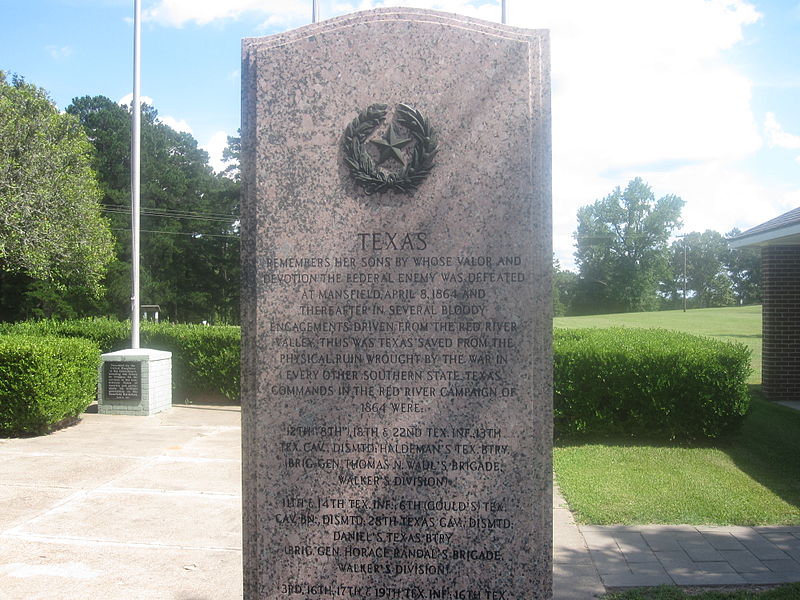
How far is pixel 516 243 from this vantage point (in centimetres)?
292

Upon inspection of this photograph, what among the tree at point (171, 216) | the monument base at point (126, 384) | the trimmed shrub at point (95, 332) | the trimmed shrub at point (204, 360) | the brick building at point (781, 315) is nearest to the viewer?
the monument base at point (126, 384)

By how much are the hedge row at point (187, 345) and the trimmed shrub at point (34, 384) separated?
3.32 metres

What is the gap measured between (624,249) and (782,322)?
5484 cm

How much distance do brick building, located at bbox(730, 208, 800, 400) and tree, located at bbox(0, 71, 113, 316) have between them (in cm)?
2118

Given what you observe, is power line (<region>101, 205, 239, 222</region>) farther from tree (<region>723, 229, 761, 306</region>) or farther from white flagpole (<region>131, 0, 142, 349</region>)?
tree (<region>723, 229, 761, 306</region>)

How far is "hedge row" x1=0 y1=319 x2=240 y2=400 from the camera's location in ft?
47.9

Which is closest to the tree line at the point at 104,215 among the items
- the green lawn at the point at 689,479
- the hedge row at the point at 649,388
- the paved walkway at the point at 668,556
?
the hedge row at the point at 649,388

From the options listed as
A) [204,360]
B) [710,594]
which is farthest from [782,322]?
[204,360]

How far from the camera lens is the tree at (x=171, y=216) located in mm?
45281

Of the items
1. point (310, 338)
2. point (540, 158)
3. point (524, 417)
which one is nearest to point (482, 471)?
point (524, 417)

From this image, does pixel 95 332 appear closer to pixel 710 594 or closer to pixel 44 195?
pixel 44 195

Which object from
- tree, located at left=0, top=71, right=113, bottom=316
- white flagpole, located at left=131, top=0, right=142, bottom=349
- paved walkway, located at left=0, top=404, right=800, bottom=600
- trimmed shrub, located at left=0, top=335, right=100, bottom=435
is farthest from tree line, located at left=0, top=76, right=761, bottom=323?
paved walkway, located at left=0, top=404, right=800, bottom=600

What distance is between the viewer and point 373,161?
2.96m

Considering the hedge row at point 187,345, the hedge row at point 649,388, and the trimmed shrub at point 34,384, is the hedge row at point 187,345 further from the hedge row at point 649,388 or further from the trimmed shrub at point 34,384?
the hedge row at point 649,388
